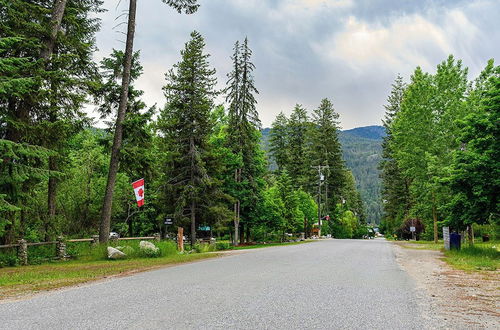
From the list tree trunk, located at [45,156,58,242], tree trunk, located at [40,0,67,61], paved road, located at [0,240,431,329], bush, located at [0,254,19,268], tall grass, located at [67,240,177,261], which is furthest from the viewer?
tree trunk, located at [45,156,58,242]

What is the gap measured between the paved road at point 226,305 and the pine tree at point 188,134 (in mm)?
18274

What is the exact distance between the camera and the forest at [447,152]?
657 inches

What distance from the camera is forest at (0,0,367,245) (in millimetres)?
16109

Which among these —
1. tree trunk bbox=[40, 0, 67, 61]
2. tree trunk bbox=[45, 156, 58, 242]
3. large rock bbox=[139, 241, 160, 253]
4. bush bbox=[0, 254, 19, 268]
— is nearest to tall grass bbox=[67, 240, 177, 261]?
large rock bbox=[139, 241, 160, 253]

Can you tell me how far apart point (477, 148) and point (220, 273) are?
13082 millimetres

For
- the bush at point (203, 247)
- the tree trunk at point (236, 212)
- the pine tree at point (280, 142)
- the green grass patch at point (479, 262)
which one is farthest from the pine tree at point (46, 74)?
the pine tree at point (280, 142)

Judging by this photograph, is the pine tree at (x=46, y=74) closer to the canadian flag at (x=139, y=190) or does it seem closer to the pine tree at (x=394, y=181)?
the canadian flag at (x=139, y=190)

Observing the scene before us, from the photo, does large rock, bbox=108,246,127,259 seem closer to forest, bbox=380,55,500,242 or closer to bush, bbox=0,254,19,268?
bush, bbox=0,254,19,268

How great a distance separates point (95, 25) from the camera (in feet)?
68.8

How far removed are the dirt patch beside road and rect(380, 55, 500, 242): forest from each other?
6189 mm

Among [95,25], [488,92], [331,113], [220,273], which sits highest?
[331,113]

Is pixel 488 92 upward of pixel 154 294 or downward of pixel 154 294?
upward

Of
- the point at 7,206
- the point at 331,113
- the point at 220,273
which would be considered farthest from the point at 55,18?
the point at 331,113

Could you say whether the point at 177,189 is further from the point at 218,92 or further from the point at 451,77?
the point at 451,77
